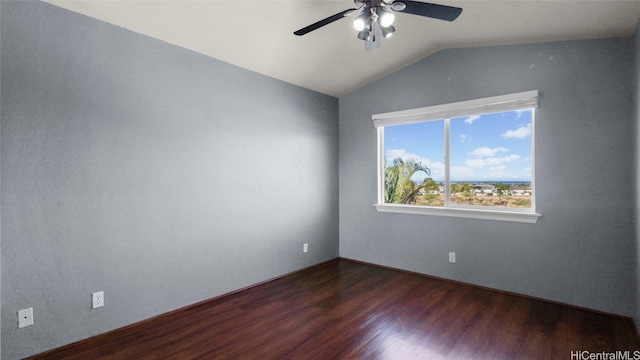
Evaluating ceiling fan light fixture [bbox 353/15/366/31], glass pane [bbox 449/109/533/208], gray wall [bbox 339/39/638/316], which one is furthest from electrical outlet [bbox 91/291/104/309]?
glass pane [bbox 449/109/533/208]

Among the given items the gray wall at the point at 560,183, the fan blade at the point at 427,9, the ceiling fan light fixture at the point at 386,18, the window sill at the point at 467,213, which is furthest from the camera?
the window sill at the point at 467,213

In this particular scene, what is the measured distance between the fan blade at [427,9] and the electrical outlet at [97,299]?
117 inches

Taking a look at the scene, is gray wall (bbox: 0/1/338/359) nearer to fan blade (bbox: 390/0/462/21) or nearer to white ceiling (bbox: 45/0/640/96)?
white ceiling (bbox: 45/0/640/96)

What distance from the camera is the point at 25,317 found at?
2.04 meters

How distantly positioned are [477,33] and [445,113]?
91 centimetres

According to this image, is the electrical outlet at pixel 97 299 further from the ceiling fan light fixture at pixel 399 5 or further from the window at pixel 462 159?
the window at pixel 462 159

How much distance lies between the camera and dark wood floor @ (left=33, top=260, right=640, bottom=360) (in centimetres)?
216

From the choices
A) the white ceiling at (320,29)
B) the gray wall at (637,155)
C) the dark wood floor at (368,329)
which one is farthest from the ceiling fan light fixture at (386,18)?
the dark wood floor at (368,329)

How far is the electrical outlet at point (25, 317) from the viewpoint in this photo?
79.4 inches

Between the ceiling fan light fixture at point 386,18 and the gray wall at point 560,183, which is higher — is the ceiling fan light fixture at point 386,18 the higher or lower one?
the higher one

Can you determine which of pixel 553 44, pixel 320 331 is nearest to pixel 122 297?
pixel 320 331

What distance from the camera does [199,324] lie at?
259 cm

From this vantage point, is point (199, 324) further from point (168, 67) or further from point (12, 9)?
point (12, 9)

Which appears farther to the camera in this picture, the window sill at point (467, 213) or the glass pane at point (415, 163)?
the glass pane at point (415, 163)
